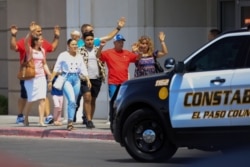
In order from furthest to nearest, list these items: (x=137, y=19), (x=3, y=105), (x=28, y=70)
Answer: (x=3, y=105)
(x=137, y=19)
(x=28, y=70)

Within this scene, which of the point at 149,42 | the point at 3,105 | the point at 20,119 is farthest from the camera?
the point at 3,105

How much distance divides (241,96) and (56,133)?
20.5ft

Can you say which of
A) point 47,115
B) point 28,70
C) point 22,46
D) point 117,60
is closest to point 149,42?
point 117,60

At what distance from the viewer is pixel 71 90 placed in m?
16.2

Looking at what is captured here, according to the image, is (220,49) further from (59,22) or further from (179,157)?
(59,22)

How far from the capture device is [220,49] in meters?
11.5

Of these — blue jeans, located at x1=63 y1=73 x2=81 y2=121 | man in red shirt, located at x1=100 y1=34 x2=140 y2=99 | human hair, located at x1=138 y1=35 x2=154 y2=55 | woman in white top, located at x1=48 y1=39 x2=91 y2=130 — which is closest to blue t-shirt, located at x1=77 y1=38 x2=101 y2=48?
woman in white top, located at x1=48 y1=39 x2=91 y2=130

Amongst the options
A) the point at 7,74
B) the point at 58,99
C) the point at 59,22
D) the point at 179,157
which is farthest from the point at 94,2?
the point at 179,157

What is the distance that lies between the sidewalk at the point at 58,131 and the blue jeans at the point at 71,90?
368 millimetres

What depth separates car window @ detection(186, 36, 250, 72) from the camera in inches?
446

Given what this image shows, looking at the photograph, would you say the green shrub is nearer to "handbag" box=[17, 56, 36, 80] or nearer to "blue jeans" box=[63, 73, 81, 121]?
"handbag" box=[17, 56, 36, 80]

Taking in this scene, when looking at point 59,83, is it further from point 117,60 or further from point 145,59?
point 145,59

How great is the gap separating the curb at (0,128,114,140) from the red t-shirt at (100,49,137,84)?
107cm

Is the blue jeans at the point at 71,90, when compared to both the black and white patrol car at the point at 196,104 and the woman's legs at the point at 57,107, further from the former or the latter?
the black and white patrol car at the point at 196,104
